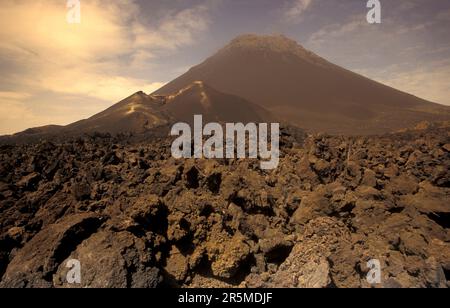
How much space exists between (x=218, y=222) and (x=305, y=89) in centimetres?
4931

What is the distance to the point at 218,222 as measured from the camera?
4.99 m

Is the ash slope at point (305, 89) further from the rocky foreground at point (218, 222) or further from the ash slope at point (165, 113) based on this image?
the rocky foreground at point (218, 222)

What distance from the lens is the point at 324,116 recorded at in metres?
38.4

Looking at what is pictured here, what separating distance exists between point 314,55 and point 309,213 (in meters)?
72.7

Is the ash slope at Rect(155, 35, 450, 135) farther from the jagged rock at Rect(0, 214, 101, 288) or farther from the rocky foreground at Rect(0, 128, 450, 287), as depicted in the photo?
the jagged rock at Rect(0, 214, 101, 288)

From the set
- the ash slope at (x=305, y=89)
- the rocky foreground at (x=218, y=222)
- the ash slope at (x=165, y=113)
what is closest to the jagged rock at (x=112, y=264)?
the rocky foreground at (x=218, y=222)

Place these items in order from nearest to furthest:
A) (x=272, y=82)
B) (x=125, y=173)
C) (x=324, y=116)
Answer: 1. (x=125, y=173)
2. (x=324, y=116)
3. (x=272, y=82)

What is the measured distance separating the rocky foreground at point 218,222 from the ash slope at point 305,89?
2423 cm

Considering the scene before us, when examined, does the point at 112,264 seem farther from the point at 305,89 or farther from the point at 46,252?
the point at 305,89

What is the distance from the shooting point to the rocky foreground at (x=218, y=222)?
4.11 m

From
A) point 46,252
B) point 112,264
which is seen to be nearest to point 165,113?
point 46,252
